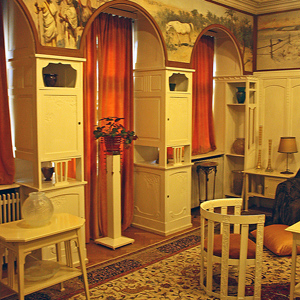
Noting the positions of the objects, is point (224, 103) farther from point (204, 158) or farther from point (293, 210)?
point (293, 210)

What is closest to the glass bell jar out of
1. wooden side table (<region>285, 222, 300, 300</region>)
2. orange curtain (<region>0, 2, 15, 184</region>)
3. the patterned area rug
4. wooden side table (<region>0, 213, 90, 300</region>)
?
wooden side table (<region>0, 213, 90, 300</region>)

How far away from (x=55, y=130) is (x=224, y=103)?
142 inches

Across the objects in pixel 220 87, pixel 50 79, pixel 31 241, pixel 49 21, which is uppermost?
pixel 49 21

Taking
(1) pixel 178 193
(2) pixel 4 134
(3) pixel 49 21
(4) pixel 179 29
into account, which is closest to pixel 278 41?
(4) pixel 179 29

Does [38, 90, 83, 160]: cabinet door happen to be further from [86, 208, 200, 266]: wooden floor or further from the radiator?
[86, 208, 200, 266]: wooden floor

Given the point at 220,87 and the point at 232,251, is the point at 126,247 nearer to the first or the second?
the point at 232,251

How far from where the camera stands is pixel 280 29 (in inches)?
255

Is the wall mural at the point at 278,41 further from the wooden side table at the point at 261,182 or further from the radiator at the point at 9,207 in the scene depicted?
the radiator at the point at 9,207

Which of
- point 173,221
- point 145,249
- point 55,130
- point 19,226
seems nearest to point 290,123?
point 173,221

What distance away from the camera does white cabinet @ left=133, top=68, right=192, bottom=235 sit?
5.21m

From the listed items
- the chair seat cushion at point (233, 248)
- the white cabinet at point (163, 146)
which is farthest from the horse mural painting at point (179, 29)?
the chair seat cushion at point (233, 248)

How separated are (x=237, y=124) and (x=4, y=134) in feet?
13.3

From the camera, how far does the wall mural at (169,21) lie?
12.7 feet

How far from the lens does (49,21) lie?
388 centimetres
